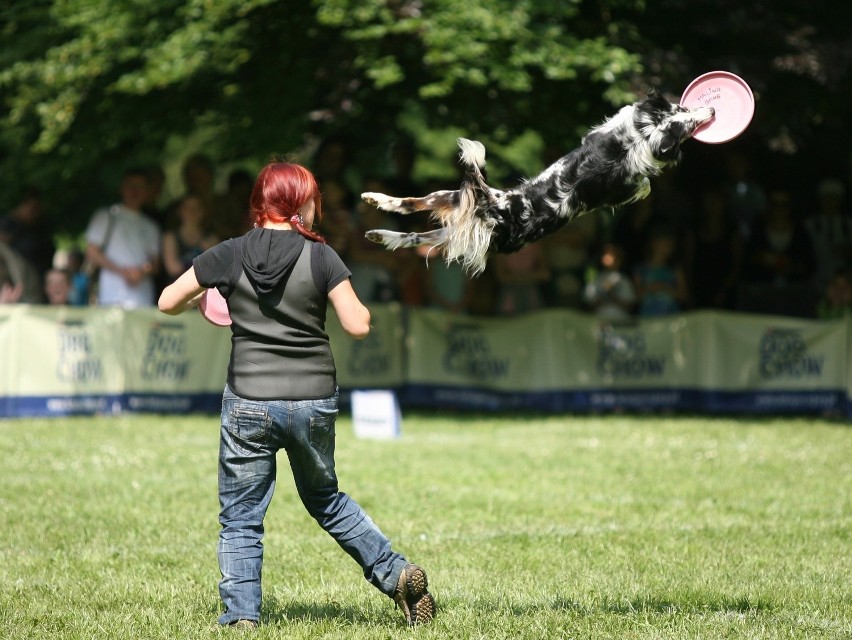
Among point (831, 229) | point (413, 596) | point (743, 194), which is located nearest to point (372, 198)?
point (413, 596)

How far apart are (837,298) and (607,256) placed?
2773mm

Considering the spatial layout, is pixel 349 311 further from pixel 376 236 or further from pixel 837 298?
pixel 837 298

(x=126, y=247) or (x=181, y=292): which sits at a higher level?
(x=126, y=247)

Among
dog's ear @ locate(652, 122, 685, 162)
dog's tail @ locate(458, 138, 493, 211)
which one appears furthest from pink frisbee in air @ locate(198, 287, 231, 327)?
dog's ear @ locate(652, 122, 685, 162)

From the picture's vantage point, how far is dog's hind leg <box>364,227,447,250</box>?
4660 millimetres

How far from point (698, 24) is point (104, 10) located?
650 centimetres

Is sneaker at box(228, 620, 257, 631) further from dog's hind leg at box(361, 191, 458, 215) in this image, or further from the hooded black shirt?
dog's hind leg at box(361, 191, 458, 215)

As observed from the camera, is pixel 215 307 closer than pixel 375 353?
Yes

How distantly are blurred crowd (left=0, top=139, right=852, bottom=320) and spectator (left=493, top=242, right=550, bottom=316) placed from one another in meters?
0.01

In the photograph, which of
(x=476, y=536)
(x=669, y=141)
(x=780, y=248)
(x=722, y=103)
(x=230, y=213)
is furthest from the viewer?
(x=780, y=248)

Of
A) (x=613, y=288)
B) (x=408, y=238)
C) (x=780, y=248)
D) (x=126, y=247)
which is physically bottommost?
(x=408, y=238)

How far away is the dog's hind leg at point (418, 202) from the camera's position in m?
4.67

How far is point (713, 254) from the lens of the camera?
48.0 ft

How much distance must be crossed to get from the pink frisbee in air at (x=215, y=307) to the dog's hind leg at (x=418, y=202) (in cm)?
84
